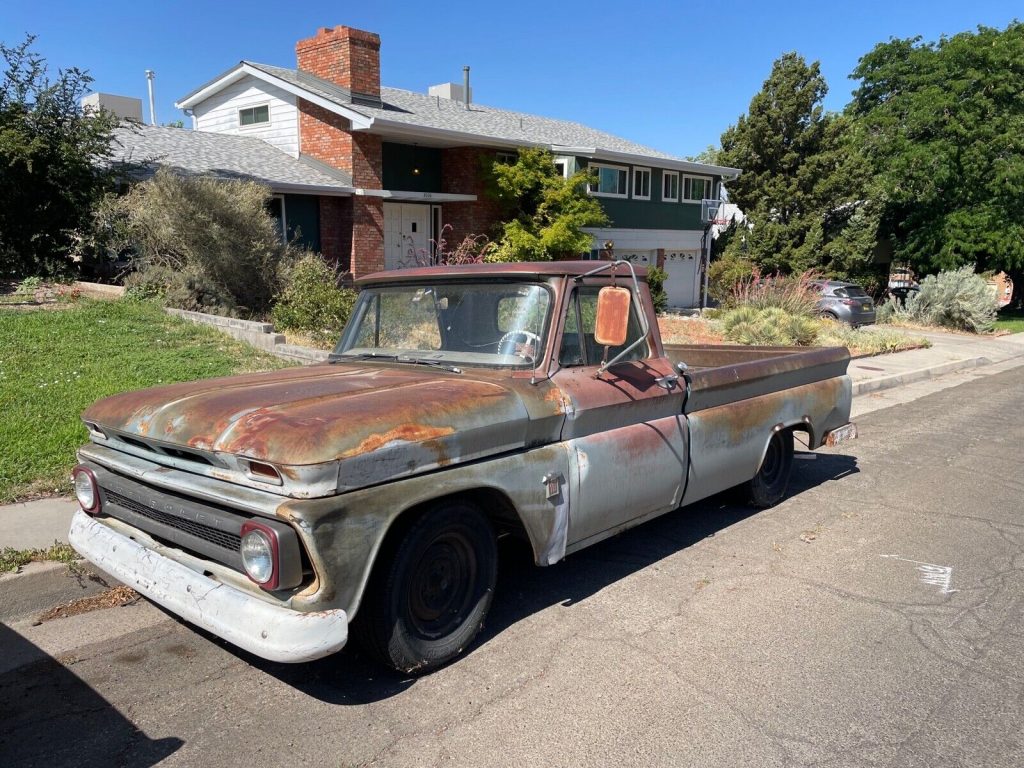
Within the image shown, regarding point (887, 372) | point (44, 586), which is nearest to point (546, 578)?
point (44, 586)

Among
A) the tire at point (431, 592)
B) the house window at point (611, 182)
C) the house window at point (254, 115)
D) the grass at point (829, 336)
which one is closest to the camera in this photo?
the tire at point (431, 592)

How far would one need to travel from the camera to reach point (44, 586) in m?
4.29

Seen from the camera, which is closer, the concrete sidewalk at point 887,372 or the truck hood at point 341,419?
the truck hood at point 341,419

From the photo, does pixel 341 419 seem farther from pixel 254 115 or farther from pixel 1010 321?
pixel 1010 321

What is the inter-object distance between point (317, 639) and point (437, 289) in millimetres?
2226

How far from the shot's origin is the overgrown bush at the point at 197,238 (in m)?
12.3

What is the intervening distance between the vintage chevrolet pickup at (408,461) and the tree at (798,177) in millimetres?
27858

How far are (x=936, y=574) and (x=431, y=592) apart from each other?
3225 millimetres

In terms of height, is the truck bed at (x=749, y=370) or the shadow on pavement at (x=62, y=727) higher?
the truck bed at (x=749, y=370)

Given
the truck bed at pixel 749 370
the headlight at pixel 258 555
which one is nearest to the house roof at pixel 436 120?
the truck bed at pixel 749 370

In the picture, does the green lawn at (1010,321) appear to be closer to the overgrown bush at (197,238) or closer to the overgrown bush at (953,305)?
the overgrown bush at (953,305)

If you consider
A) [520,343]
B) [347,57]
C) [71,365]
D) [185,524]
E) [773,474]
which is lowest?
[773,474]

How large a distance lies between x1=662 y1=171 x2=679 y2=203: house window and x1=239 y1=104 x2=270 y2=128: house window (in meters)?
13.6

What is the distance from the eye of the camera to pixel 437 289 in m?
4.50
